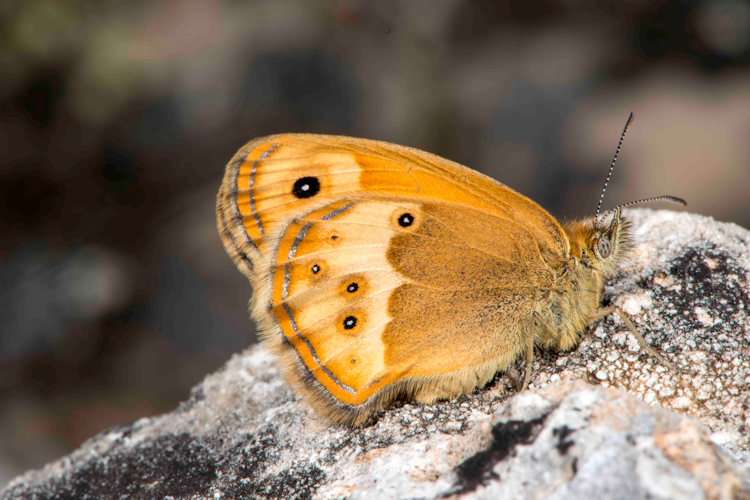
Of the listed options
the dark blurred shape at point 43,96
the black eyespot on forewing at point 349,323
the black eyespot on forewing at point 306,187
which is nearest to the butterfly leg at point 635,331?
the black eyespot on forewing at point 349,323

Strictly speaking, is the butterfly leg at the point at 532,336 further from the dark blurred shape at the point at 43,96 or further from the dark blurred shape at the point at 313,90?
the dark blurred shape at the point at 43,96

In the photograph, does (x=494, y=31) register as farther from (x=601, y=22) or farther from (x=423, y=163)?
(x=423, y=163)

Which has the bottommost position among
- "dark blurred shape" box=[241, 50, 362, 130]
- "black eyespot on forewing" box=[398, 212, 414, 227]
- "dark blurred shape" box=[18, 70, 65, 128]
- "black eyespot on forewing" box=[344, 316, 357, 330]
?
"black eyespot on forewing" box=[344, 316, 357, 330]

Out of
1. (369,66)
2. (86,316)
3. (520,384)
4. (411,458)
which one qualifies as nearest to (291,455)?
(411,458)

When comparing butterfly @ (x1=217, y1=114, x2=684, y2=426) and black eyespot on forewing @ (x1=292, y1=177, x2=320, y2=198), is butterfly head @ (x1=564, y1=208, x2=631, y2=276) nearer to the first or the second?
butterfly @ (x1=217, y1=114, x2=684, y2=426)

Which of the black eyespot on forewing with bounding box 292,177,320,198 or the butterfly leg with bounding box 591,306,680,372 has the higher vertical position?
the black eyespot on forewing with bounding box 292,177,320,198

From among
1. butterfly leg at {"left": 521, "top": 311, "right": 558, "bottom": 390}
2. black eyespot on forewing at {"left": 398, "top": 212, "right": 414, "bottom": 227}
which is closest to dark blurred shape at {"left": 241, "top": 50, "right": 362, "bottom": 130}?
black eyespot on forewing at {"left": 398, "top": 212, "right": 414, "bottom": 227}

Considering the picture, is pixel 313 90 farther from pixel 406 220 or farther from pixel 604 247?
pixel 604 247
